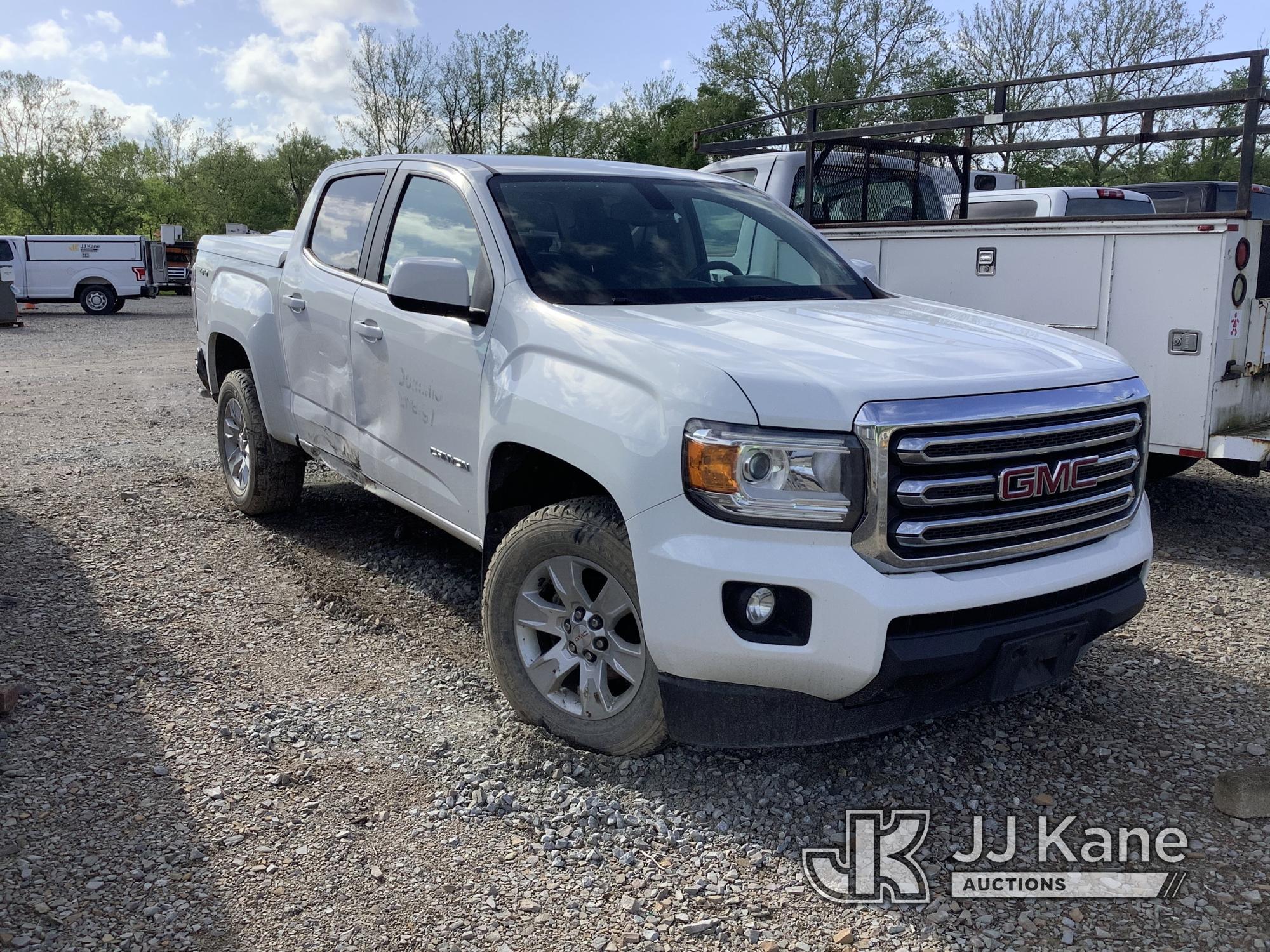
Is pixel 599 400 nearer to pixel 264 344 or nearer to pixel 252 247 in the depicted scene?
pixel 264 344

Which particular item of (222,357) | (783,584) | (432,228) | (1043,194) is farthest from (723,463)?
(1043,194)

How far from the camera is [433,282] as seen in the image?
144 inches

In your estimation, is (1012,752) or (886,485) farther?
(1012,752)

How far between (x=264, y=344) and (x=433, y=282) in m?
2.30

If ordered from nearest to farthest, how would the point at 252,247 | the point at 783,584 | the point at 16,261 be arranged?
the point at 783,584 < the point at 252,247 < the point at 16,261

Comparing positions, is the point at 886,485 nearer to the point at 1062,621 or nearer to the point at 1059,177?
the point at 1062,621

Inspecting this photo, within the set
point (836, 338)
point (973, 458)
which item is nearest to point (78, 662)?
point (836, 338)

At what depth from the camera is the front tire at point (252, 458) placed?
231 inches

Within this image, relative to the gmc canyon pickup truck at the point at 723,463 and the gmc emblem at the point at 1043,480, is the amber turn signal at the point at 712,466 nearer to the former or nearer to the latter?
the gmc canyon pickup truck at the point at 723,463

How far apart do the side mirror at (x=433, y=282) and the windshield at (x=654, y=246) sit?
0.23 m

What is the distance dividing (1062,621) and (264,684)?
2.74 metres

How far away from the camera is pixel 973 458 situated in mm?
2898

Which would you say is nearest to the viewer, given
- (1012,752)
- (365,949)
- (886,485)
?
(365,949)

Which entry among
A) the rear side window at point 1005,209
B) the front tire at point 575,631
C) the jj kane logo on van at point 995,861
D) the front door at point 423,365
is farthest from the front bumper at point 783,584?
the rear side window at point 1005,209
